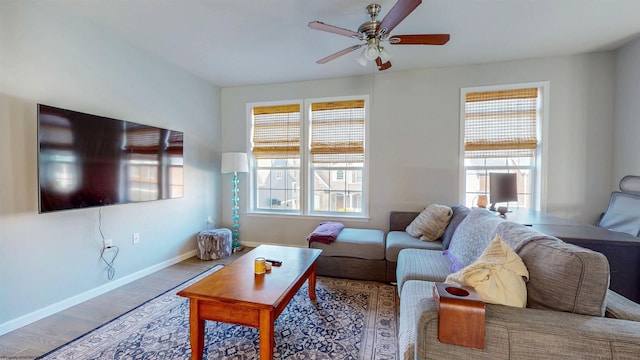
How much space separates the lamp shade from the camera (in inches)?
151

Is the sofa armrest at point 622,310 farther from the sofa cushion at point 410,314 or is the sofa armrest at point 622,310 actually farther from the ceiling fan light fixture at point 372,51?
the ceiling fan light fixture at point 372,51

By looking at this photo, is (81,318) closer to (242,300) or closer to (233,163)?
(242,300)

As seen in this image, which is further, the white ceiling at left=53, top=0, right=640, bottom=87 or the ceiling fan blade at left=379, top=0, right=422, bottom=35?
the white ceiling at left=53, top=0, right=640, bottom=87

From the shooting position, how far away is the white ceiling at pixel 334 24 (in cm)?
220

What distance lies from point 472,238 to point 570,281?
89 centimetres

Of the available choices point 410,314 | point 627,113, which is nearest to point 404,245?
point 410,314

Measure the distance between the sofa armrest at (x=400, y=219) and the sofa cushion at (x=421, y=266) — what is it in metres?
0.83

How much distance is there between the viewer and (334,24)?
8.04 ft

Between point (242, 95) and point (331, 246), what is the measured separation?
115 inches

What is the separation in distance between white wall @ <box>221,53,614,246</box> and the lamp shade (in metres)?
0.45

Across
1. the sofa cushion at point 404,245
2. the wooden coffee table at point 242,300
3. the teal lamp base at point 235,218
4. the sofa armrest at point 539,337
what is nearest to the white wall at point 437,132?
the teal lamp base at point 235,218

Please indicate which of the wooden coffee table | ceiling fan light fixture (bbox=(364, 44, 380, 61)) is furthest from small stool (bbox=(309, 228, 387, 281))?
Result: ceiling fan light fixture (bbox=(364, 44, 380, 61))

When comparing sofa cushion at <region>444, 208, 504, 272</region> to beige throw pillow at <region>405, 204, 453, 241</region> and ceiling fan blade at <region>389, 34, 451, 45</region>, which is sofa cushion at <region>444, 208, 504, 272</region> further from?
ceiling fan blade at <region>389, 34, 451, 45</region>

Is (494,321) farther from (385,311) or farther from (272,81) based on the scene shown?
(272,81)
